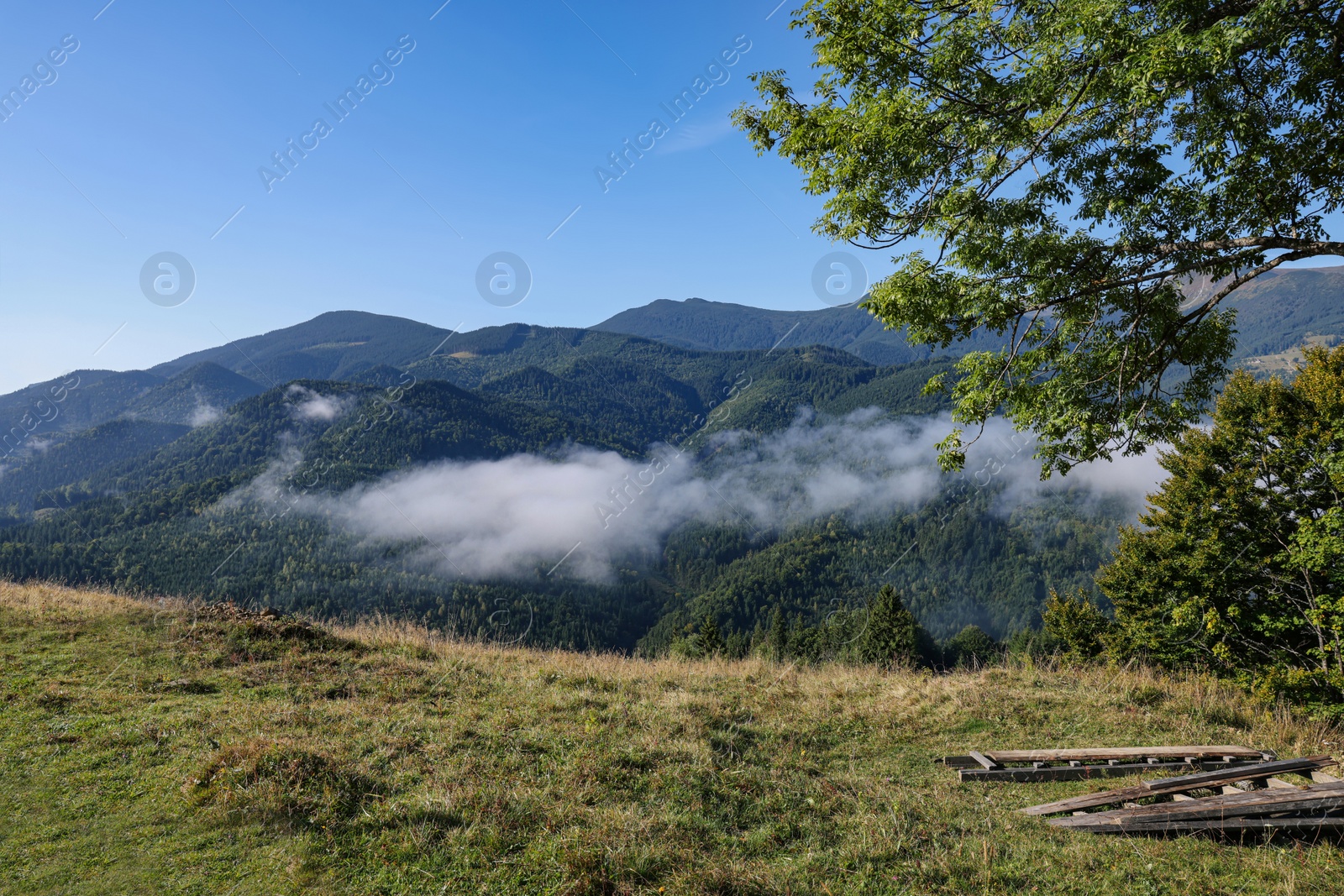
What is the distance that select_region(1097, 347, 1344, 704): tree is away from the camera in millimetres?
18922

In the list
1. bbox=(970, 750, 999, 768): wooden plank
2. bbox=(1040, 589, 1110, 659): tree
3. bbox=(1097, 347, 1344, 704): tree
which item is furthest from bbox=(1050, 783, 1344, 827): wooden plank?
bbox=(1040, 589, 1110, 659): tree

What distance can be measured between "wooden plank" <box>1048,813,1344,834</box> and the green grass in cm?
18

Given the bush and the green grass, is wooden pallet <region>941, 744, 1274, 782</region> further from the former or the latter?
the bush

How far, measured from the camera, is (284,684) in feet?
33.3

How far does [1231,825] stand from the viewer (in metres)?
6.17

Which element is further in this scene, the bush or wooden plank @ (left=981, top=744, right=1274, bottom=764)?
the bush

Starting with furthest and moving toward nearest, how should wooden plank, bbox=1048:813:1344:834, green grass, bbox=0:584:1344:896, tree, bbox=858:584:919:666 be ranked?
tree, bbox=858:584:919:666
wooden plank, bbox=1048:813:1344:834
green grass, bbox=0:584:1344:896

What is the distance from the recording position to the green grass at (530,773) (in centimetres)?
534

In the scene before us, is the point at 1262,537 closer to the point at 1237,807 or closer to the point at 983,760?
the point at 983,760

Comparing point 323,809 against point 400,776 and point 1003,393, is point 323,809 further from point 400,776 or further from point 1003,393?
point 1003,393

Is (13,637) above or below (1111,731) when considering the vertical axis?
above

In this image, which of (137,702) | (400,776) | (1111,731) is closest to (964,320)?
(1111,731)

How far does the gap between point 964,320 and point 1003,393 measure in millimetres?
1178

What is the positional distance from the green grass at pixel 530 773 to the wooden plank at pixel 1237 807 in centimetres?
29
